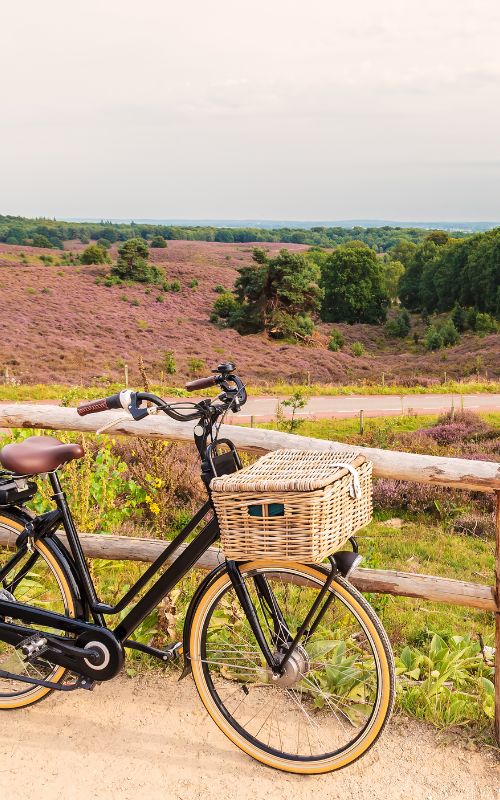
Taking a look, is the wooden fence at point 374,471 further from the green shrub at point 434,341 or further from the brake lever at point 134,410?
the green shrub at point 434,341

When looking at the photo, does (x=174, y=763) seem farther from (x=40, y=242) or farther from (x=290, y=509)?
(x=40, y=242)

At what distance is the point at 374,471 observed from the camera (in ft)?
10.9

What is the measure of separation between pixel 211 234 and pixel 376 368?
7594 cm

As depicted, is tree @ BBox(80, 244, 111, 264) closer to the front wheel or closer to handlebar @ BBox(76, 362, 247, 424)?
the front wheel

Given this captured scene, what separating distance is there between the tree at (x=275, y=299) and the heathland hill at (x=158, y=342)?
1420 mm

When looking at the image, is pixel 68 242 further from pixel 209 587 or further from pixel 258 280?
pixel 209 587

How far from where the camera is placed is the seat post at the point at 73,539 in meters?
3.19

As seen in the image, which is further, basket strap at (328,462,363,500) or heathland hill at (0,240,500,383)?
heathland hill at (0,240,500,383)

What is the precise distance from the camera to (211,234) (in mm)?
114750

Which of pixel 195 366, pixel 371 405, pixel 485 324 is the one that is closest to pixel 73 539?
pixel 371 405

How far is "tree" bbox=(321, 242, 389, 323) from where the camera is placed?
68375 mm

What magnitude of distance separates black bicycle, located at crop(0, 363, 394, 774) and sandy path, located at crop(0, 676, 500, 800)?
0.10 m

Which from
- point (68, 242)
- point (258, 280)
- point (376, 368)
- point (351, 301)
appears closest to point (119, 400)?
point (376, 368)

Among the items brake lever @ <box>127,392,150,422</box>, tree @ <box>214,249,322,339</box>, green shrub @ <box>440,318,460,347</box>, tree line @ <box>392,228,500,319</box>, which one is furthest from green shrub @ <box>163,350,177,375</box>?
tree line @ <box>392,228,500,319</box>
